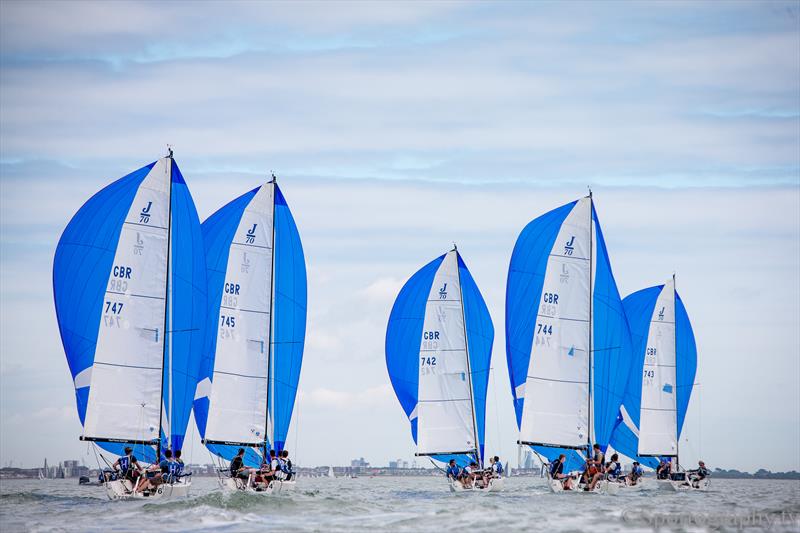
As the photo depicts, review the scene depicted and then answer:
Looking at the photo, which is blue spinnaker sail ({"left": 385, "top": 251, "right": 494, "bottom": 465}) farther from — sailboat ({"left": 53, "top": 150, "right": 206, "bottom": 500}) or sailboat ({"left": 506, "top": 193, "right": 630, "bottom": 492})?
sailboat ({"left": 53, "top": 150, "right": 206, "bottom": 500})

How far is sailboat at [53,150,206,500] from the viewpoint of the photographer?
36562mm

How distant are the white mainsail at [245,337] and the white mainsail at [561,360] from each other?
33.6 feet

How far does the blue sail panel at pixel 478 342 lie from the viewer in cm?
4666

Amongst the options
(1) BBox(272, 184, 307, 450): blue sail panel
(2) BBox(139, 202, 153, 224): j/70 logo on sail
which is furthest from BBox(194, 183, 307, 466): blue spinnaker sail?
(2) BBox(139, 202, 153, 224): j/70 logo on sail

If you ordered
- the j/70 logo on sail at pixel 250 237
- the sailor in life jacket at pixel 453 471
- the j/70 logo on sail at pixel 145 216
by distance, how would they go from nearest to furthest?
the j/70 logo on sail at pixel 145 216
the j/70 logo on sail at pixel 250 237
the sailor in life jacket at pixel 453 471

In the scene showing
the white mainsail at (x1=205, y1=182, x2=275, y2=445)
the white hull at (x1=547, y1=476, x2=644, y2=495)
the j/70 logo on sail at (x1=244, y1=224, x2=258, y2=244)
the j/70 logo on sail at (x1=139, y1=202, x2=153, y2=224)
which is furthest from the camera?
the j/70 logo on sail at (x1=244, y1=224, x2=258, y2=244)

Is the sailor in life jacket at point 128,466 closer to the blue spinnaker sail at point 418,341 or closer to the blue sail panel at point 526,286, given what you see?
the blue spinnaker sail at point 418,341

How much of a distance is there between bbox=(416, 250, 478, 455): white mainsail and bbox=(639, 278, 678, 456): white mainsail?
448 inches

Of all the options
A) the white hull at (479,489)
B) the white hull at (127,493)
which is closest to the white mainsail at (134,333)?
the white hull at (127,493)

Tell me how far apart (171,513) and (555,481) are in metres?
16.2

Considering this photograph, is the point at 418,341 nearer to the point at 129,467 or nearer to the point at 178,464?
the point at 178,464

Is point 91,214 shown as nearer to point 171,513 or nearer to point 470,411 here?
point 171,513

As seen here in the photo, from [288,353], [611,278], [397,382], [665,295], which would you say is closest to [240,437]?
[288,353]

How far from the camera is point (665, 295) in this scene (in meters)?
54.7
